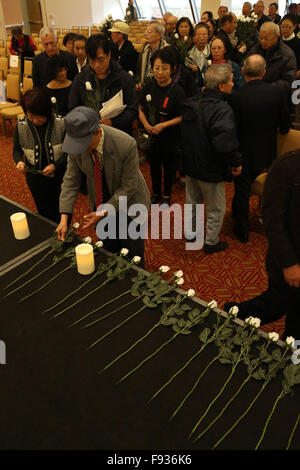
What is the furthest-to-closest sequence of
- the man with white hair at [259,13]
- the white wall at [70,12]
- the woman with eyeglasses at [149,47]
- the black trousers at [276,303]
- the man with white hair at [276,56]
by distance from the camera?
the white wall at [70,12] → the man with white hair at [259,13] → the woman with eyeglasses at [149,47] → the man with white hair at [276,56] → the black trousers at [276,303]

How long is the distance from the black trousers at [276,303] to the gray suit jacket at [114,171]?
759 millimetres

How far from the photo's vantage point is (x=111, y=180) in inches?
73.2

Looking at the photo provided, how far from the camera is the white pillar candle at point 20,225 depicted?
5.91 feet

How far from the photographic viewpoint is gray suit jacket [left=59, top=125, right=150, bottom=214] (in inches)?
68.6

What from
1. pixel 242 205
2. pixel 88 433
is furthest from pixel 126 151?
pixel 242 205

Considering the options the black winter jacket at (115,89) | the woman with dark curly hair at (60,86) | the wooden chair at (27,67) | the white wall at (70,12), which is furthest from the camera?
the white wall at (70,12)

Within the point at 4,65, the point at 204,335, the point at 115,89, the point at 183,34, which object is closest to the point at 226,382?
the point at 204,335

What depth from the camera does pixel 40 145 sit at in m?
2.24

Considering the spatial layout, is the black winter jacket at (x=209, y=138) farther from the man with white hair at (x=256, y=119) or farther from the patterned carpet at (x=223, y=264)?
the patterned carpet at (x=223, y=264)

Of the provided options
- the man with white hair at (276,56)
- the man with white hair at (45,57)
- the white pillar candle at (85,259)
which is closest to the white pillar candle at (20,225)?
the white pillar candle at (85,259)

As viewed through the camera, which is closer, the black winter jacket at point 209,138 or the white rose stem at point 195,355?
the white rose stem at point 195,355

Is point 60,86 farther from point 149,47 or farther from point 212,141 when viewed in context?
point 212,141

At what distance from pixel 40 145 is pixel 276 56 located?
2547mm

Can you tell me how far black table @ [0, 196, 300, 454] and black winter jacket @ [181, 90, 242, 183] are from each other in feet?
4.27
